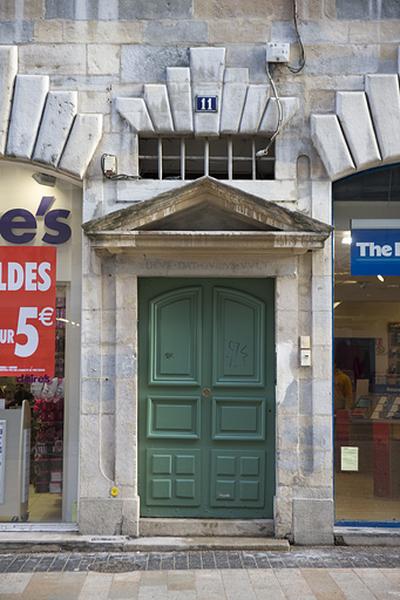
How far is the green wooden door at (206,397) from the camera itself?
754cm

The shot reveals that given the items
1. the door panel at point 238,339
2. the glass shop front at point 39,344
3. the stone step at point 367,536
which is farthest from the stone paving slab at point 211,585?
the door panel at point 238,339

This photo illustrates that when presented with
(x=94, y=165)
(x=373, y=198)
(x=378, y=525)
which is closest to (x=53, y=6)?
(x=94, y=165)

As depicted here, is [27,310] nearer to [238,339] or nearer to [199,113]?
[238,339]

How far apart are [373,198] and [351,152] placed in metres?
0.62

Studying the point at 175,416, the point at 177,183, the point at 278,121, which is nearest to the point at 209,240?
the point at 177,183

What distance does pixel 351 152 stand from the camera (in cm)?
755

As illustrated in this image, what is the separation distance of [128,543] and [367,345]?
3202mm

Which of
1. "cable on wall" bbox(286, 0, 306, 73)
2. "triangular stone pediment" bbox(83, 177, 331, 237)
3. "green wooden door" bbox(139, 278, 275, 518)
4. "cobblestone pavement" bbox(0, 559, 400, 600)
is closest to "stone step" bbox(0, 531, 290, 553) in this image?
"green wooden door" bbox(139, 278, 275, 518)

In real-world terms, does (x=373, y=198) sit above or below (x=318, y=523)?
above

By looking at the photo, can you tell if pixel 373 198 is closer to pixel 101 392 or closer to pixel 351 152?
pixel 351 152

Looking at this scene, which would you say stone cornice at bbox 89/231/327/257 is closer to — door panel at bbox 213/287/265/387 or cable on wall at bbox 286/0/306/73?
door panel at bbox 213/287/265/387

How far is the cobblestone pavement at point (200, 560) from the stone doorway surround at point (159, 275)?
13.9 inches

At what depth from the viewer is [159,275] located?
754cm

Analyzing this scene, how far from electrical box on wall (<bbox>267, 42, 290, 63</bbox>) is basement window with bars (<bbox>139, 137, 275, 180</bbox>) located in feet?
2.70
